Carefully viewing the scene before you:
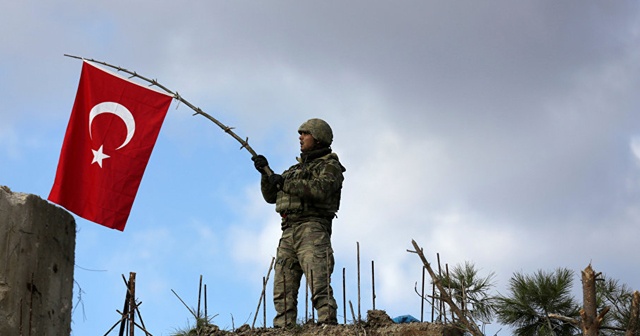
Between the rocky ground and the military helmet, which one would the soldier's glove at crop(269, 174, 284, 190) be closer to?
the military helmet

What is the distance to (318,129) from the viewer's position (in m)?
9.38

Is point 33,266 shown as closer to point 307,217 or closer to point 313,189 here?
point 313,189

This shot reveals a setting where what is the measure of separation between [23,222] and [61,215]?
0.40m

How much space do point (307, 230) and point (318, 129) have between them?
887 millimetres

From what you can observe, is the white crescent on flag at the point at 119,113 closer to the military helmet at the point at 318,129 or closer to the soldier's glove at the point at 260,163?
the soldier's glove at the point at 260,163

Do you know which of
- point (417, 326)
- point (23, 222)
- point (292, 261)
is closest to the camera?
point (23, 222)

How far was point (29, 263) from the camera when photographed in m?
6.77

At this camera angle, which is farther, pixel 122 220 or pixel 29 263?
pixel 122 220

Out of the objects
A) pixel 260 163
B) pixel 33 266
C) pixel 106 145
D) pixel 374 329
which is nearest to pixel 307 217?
pixel 260 163

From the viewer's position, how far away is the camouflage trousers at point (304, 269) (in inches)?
354

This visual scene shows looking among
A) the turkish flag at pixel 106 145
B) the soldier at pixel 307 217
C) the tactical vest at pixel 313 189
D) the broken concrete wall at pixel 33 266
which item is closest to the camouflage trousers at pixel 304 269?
the soldier at pixel 307 217

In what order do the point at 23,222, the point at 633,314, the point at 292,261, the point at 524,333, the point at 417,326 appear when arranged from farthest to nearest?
1. the point at 524,333
2. the point at 292,261
3. the point at 417,326
4. the point at 23,222
5. the point at 633,314

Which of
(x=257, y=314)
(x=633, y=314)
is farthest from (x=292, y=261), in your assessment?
(x=633, y=314)

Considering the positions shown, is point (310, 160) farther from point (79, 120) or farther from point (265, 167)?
point (79, 120)
